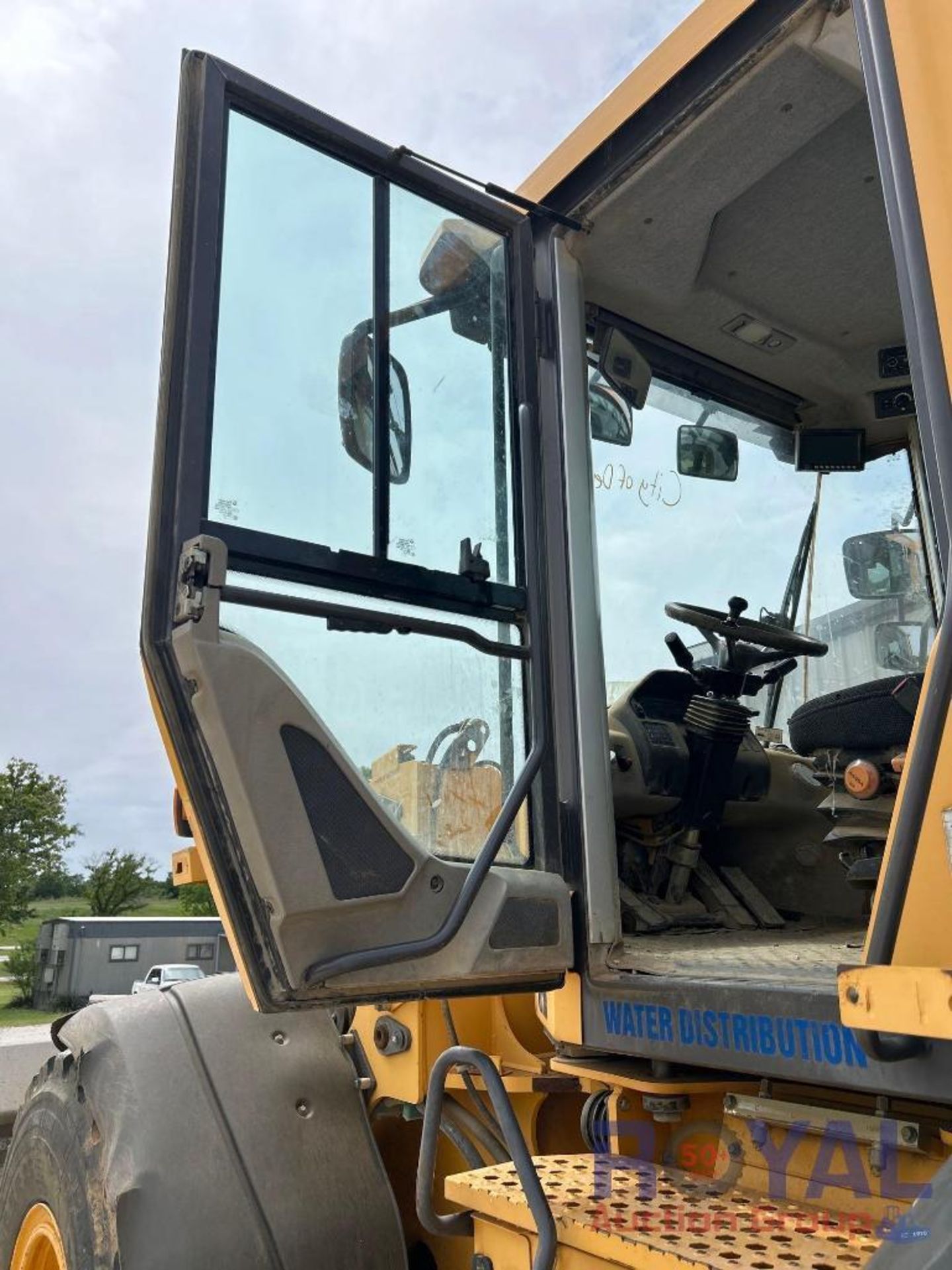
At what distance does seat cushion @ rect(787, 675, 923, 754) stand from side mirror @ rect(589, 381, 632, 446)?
0.88m

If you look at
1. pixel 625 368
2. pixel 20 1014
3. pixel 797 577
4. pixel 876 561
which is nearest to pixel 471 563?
pixel 625 368

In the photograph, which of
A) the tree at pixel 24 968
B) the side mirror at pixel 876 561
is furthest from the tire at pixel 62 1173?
the tree at pixel 24 968

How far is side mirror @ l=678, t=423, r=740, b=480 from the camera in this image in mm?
2996

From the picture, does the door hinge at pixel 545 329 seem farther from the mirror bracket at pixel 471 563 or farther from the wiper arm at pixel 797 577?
the wiper arm at pixel 797 577

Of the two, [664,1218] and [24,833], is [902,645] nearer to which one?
[664,1218]

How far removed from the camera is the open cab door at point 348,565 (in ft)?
5.40

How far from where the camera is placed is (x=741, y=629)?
107 inches

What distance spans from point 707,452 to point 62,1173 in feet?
7.98

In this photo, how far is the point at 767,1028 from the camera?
1455 mm

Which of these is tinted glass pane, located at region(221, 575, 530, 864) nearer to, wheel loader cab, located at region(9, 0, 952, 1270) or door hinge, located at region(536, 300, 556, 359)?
wheel loader cab, located at region(9, 0, 952, 1270)

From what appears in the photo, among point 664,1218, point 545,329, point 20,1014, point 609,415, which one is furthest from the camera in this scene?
point 20,1014

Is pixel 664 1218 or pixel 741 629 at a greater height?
pixel 741 629

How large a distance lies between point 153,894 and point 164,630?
3436 centimetres

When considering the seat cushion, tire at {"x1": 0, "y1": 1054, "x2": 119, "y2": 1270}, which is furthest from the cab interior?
tire at {"x1": 0, "y1": 1054, "x2": 119, "y2": 1270}
